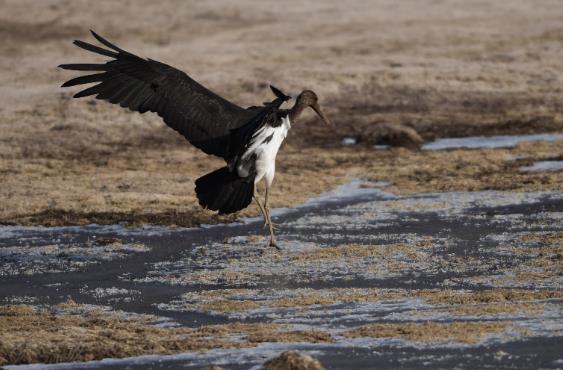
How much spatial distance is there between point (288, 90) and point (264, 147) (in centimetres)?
996

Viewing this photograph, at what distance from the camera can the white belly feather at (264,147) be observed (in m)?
10.2

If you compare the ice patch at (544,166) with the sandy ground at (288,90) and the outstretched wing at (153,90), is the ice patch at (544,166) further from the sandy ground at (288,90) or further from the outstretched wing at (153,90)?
the outstretched wing at (153,90)

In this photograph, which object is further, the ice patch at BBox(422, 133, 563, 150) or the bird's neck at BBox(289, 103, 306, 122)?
the ice patch at BBox(422, 133, 563, 150)

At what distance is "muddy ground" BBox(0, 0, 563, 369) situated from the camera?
7.63 metres

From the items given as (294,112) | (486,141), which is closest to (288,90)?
(486,141)

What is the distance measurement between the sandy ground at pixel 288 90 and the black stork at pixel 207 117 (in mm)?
1930

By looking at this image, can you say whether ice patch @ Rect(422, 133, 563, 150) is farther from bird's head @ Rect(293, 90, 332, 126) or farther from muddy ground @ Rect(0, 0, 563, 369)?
bird's head @ Rect(293, 90, 332, 126)

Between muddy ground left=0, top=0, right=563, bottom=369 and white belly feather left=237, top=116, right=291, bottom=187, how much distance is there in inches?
28.8

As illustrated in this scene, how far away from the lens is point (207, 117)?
9.97m

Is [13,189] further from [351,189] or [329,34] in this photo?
[329,34]

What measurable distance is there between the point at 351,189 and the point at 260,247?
3098 mm

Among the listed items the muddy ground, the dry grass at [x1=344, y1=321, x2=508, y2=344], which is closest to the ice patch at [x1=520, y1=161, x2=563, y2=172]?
the muddy ground

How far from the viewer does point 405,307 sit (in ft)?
27.3

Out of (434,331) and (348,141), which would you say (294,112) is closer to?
(434,331)
